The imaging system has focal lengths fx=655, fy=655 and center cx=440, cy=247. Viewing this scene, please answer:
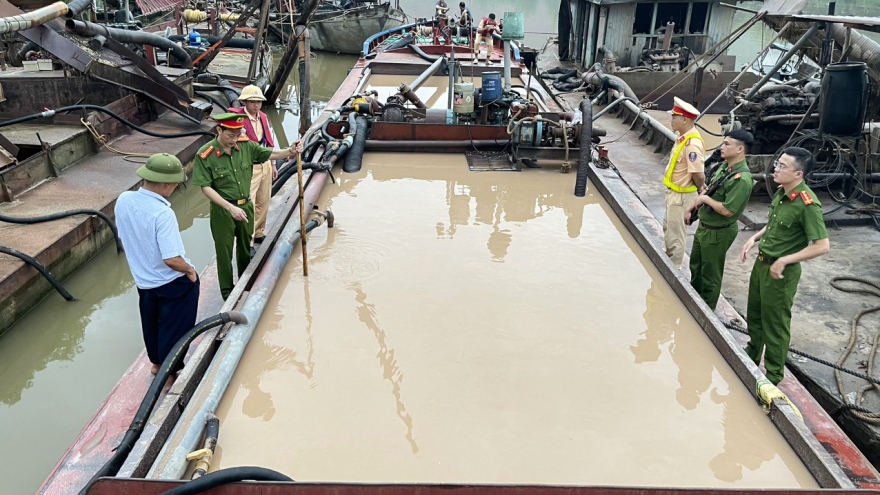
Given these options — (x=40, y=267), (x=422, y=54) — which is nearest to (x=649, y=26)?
(x=422, y=54)

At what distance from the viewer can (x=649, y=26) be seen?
52.0 ft

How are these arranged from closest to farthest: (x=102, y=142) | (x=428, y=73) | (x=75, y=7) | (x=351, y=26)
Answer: (x=102, y=142) → (x=75, y=7) → (x=428, y=73) → (x=351, y=26)

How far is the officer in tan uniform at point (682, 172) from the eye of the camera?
5.07 m

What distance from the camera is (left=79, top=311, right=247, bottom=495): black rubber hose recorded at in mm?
3085

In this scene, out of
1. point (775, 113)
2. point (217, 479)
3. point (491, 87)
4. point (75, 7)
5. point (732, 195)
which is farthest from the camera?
point (75, 7)

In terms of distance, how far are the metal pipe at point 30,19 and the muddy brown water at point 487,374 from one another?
186 inches

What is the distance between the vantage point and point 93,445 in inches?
138

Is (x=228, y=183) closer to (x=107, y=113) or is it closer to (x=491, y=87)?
(x=491, y=87)

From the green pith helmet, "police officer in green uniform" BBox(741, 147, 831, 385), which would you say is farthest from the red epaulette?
the green pith helmet

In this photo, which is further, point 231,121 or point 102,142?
point 102,142

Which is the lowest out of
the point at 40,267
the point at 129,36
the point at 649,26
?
the point at 40,267

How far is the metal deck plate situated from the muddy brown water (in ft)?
6.40

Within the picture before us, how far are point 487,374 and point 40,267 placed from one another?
13.8ft

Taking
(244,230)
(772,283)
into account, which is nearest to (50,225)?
(244,230)
